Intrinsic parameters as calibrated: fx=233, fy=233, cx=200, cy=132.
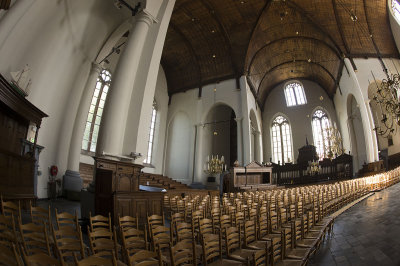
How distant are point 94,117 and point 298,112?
20741mm

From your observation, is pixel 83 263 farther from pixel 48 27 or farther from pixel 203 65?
pixel 203 65

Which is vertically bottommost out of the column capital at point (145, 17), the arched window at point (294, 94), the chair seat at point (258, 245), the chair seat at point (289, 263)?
the chair seat at point (289, 263)

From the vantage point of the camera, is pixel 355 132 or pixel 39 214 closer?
pixel 39 214

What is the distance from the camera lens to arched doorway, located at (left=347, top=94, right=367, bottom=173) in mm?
18859

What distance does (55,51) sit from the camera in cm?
884

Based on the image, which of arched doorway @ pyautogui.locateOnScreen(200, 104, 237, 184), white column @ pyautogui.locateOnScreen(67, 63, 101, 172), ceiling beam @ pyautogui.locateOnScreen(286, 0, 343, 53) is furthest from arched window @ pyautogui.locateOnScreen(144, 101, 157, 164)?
ceiling beam @ pyautogui.locateOnScreen(286, 0, 343, 53)

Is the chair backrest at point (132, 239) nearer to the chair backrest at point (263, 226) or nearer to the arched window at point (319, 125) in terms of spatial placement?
the chair backrest at point (263, 226)

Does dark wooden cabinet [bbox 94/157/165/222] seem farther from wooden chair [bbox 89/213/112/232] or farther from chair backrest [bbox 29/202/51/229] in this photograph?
chair backrest [bbox 29/202/51/229]

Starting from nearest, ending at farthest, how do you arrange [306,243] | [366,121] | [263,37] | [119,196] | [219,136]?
[306,243] < [119,196] < [366,121] < [263,37] < [219,136]

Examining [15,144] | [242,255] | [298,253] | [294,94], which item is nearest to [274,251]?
[242,255]

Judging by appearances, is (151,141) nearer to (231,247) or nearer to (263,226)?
(263,226)

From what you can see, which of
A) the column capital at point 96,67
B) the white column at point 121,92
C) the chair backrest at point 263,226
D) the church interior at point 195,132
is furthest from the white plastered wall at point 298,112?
the chair backrest at point 263,226

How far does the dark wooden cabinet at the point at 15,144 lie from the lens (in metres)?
5.59

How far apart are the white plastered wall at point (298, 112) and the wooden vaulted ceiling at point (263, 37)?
3609mm
